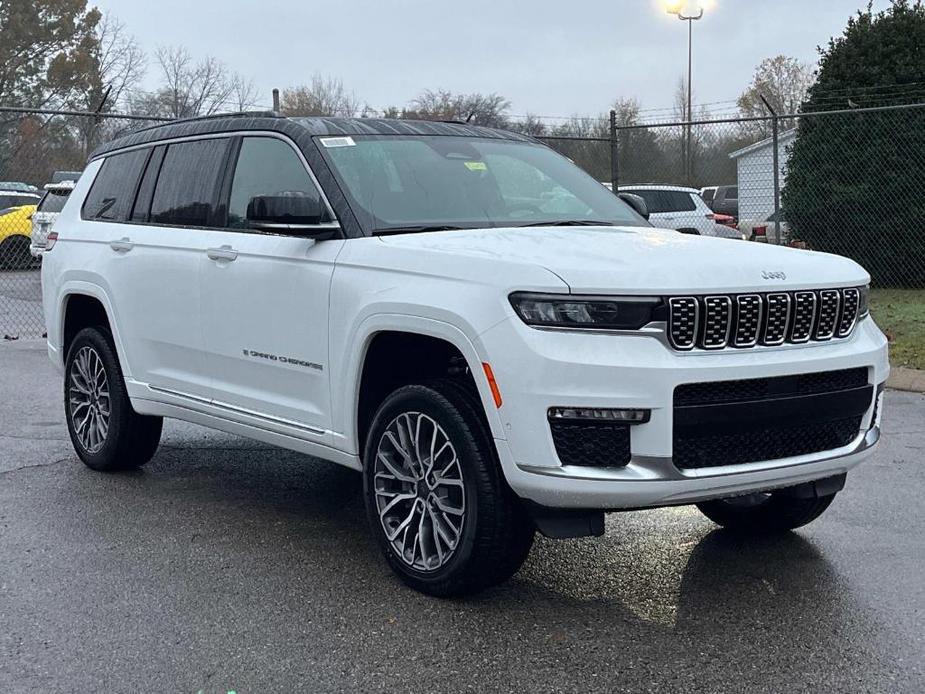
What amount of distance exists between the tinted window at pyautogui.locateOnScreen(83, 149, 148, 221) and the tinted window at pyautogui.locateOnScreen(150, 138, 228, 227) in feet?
1.03

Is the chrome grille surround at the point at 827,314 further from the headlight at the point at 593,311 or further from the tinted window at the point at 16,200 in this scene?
the tinted window at the point at 16,200

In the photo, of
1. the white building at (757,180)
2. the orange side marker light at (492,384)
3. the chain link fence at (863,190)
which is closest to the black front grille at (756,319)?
the orange side marker light at (492,384)

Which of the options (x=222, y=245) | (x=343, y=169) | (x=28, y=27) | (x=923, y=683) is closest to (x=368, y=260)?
(x=343, y=169)

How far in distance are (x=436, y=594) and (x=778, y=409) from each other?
1.47 meters

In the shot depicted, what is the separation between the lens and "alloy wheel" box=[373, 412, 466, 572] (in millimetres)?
4566

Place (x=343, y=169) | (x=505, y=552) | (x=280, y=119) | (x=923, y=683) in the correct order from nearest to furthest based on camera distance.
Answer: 1. (x=923, y=683)
2. (x=505, y=552)
3. (x=343, y=169)
4. (x=280, y=119)

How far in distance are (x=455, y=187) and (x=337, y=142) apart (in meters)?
0.58

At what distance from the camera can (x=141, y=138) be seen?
682 centimetres

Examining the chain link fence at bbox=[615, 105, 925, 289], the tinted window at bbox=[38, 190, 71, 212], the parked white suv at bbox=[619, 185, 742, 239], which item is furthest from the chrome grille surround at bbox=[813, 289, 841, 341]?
the tinted window at bbox=[38, 190, 71, 212]

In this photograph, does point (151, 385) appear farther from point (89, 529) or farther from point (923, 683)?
point (923, 683)

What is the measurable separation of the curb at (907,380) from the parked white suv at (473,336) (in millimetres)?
4723

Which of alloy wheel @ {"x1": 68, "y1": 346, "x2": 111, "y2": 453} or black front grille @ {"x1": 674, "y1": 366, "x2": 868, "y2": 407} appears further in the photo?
alloy wheel @ {"x1": 68, "y1": 346, "x2": 111, "y2": 453}

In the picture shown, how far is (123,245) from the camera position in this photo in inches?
254

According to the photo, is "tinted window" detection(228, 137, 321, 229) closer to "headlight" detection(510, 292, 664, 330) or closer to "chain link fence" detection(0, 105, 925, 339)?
"headlight" detection(510, 292, 664, 330)
